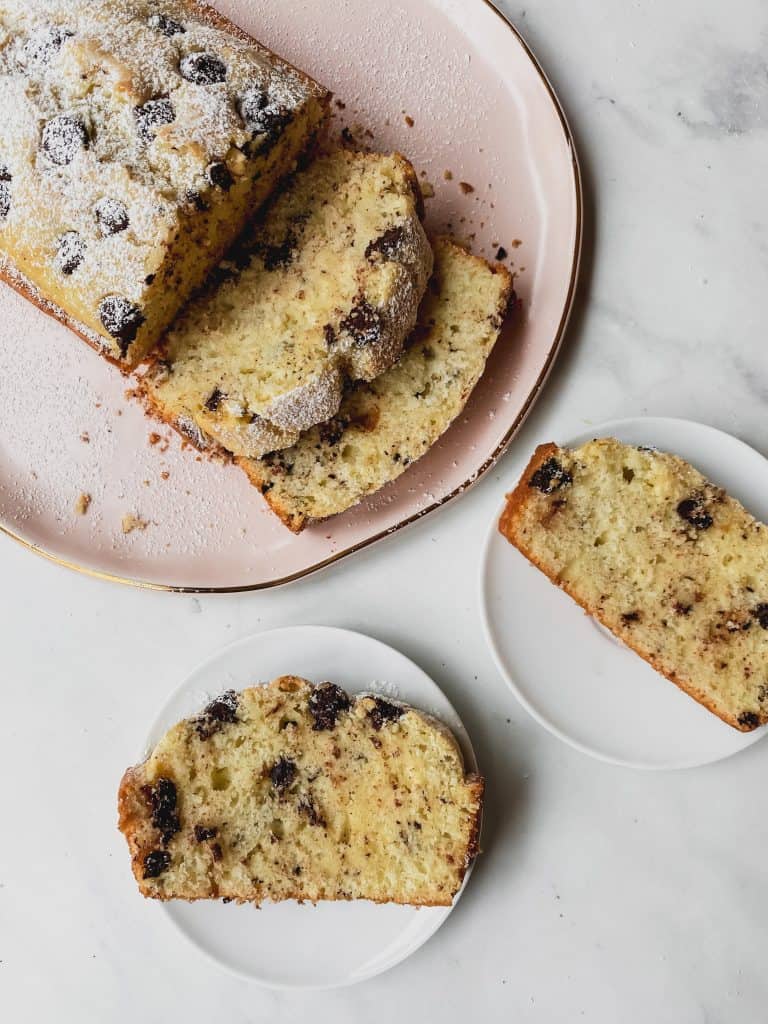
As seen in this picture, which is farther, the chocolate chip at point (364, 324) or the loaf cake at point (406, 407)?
the loaf cake at point (406, 407)

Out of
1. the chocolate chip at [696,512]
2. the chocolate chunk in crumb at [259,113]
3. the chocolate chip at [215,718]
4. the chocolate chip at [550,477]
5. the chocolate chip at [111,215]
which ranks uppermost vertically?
the chocolate chunk in crumb at [259,113]

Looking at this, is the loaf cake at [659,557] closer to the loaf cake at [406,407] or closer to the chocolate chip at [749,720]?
the chocolate chip at [749,720]

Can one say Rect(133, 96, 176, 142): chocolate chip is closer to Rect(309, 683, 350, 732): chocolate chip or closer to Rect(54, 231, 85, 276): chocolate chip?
Rect(54, 231, 85, 276): chocolate chip

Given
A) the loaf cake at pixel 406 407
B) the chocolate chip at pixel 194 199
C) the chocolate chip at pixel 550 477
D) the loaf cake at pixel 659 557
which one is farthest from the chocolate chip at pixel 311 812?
the chocolate chip at pixel 194 199

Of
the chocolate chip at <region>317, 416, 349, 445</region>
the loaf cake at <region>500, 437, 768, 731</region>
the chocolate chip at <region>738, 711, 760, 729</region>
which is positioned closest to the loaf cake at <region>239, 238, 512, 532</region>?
the chocolate chip at <region>317, 416, 349, 445</region>

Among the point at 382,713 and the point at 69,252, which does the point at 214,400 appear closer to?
the point at 69,252

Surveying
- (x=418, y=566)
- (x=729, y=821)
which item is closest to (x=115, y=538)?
(x=418, y=566)

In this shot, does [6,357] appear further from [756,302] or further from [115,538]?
[756,302]

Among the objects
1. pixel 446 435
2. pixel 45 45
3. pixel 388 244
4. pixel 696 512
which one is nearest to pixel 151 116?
pixel 45 45

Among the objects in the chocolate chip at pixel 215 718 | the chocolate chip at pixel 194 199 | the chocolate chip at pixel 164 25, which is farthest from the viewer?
the chocolate chip at pixel 215 718
